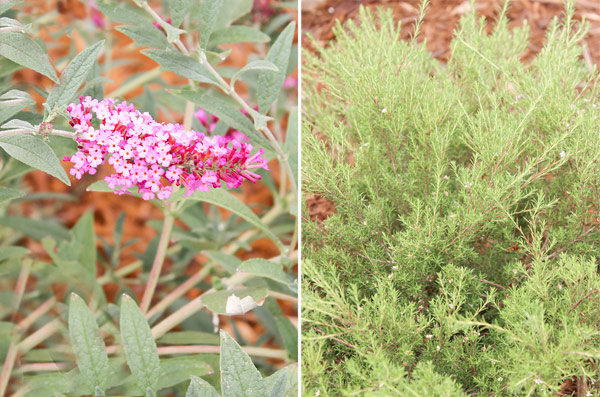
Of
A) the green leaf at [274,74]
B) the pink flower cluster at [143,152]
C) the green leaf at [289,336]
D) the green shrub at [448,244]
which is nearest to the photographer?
the pink flower cluster at [143,152]

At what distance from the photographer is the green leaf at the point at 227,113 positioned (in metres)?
0.76

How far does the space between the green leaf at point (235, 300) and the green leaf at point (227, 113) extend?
0.20 metres

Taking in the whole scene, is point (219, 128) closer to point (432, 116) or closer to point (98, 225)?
point (432, 116)

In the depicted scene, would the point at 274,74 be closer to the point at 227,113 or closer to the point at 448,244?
the point at 227,113

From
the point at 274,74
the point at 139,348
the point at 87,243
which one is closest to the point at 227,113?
the point at 274,74

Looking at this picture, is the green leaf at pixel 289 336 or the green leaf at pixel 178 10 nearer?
the green leaf at pixel 178 10

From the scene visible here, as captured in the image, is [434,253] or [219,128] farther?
[219,128]

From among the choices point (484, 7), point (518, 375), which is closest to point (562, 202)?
point (518, 375)

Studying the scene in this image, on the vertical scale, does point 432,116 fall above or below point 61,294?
above

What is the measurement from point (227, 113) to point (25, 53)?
0.25 m

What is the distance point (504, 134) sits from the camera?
0.78 m

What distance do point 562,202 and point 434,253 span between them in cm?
23

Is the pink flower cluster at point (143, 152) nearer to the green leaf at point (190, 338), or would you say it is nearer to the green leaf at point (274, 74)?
the green leaf at point (274, 74)

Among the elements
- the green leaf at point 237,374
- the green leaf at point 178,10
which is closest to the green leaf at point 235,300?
the green leaf at point 237,374
